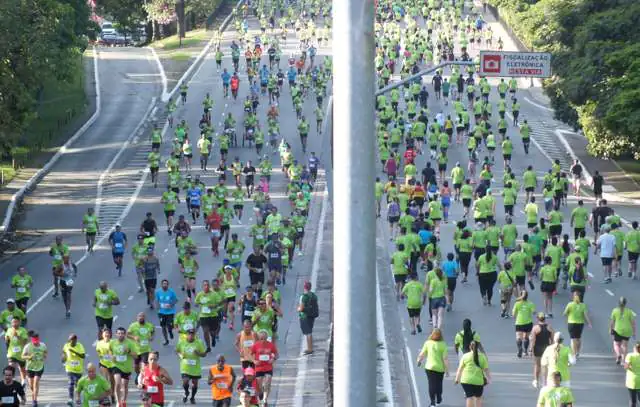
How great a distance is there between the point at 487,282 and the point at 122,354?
29.8ft

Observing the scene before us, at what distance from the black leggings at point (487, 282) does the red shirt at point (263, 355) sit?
791cm

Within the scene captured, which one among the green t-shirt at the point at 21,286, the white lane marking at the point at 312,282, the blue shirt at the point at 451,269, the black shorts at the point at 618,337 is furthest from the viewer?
the blue shirt at the point at 451,269

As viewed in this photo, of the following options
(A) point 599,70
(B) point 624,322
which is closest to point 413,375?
(B) point 624,322

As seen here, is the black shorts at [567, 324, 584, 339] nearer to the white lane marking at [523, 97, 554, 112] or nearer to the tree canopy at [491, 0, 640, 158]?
the tree canopy at [491, 0, 640, 158]

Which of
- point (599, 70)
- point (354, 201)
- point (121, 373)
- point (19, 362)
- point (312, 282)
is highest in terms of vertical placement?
point (354, 201)

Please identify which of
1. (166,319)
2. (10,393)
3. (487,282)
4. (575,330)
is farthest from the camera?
(487,282)

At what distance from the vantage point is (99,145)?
189 feet

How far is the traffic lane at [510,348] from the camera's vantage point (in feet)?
73.7

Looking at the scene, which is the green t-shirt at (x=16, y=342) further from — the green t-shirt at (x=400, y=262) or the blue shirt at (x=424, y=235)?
the blue shirt at (x=424, y=235)

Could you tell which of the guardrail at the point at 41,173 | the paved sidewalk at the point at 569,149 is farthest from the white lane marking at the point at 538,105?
the guardrail at the point at 41,173

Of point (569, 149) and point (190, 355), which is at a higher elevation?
point (190, 355)

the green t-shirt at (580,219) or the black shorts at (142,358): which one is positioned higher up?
the green t-shirt at (580,219)

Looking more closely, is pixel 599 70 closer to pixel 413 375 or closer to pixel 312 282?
pixel 312 282

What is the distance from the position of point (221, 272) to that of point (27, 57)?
16198mm
